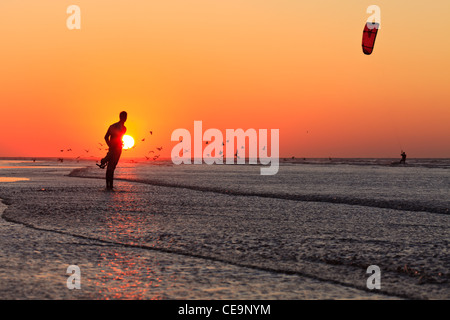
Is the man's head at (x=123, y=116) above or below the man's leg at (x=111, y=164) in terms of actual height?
above

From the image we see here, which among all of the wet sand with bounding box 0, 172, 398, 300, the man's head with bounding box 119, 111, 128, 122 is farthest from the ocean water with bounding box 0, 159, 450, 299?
the man's head with bounding box 119, 111, 128, 122

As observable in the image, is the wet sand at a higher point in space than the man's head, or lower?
lower

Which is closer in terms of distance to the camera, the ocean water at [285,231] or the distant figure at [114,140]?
the ocean water at [285,231]

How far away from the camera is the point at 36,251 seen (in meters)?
5.73

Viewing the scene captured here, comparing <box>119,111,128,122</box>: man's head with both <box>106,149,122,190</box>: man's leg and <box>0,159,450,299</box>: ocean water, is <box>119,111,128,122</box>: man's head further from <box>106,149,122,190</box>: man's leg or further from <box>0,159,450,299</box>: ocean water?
<box>0,159,450,299</box>: ocean water

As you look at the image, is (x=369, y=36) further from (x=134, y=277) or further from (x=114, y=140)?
(x=134, y=277)

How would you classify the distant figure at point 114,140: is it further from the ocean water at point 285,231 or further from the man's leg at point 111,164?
the ocean water at point 285,231

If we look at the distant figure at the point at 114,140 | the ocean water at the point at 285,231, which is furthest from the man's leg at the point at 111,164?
the ocean water at the point at 285,231

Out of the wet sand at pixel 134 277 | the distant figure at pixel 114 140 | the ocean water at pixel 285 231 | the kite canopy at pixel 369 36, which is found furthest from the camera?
the kite canopy at pixel 369 36

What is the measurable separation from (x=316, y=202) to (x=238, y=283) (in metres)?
7.81

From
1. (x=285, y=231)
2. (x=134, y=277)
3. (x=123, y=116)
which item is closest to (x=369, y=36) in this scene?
(x=123, y=116)

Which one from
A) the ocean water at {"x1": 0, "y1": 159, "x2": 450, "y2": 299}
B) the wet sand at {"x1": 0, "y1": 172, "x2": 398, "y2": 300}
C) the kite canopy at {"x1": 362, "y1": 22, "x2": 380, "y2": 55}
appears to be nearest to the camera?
the wet sand at {"x1": 0, "y1": 172, "x2": 398, "y2": 300}

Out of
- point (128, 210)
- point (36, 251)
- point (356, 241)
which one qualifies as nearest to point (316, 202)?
point (128, 210)

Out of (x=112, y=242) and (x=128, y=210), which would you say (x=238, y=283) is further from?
(x=128, y=210)
